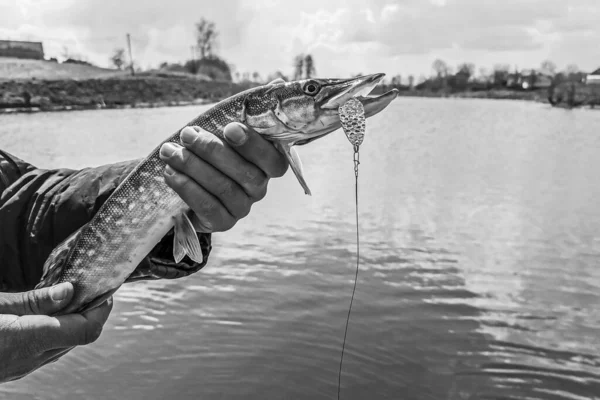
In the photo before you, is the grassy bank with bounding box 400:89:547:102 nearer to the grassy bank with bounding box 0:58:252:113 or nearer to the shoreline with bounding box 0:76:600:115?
the shoreline with bounding box 0:76:600:115

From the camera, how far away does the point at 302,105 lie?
2.56 meters

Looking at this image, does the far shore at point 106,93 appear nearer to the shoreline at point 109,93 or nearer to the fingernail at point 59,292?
the shoreline at point 109,93

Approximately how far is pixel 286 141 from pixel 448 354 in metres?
4.46

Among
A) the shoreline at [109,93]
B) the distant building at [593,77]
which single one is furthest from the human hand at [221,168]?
the distant building at [593,77]

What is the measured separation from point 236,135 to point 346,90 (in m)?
0.59

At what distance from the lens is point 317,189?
1489cm

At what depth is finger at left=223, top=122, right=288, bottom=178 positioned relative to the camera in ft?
8.54

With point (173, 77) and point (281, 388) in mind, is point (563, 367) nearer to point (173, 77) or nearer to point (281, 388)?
point (281, 388)

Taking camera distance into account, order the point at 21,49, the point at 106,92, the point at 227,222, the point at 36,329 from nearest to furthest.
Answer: the point at 36,329, the point at 227,222, the point at 106,92, the point at 21,49

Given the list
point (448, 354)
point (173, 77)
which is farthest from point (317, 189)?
point (173, 77)

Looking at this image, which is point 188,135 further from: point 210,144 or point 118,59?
point 118,59

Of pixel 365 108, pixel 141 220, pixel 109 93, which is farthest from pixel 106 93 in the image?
pixel 365 108

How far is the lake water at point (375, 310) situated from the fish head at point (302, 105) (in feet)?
11.7

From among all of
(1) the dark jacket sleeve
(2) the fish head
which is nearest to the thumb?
(1) the dark jacket sleeve
